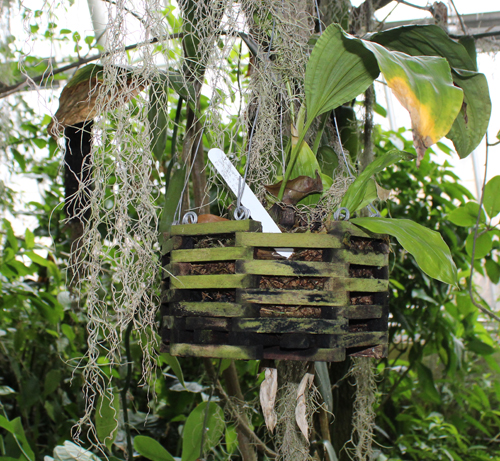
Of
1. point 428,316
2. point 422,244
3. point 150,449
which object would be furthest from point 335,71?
point 428,316

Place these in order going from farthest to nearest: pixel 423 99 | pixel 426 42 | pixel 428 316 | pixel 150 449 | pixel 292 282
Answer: pixel 428 316, pixel 150 449, pixel 426 42, pixel 292 282, pixel 423 99

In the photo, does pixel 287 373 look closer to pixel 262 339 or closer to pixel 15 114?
pixel 262 339

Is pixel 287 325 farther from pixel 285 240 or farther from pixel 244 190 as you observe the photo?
pixel 244 190

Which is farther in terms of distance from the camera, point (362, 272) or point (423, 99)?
point (362, 272)

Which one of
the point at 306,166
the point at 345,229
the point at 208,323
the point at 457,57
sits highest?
the point at 457,57

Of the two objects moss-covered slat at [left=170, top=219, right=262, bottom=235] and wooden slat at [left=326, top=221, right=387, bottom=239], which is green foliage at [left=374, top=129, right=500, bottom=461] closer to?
wooden slat at [left=326, top=221, right=387, bottom=239]

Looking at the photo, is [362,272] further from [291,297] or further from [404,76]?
[404,76]

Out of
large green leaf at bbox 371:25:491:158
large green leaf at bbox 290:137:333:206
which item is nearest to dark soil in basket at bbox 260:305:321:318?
large green leaf at bbox 290:137:333:206

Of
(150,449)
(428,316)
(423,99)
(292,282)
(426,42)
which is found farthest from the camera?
(428,316)

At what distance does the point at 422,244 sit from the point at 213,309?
25 cm

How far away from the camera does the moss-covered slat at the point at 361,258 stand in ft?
1.70

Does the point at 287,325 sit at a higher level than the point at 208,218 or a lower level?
lower

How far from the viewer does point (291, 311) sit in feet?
1.72

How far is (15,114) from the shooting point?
1845 millimetres
